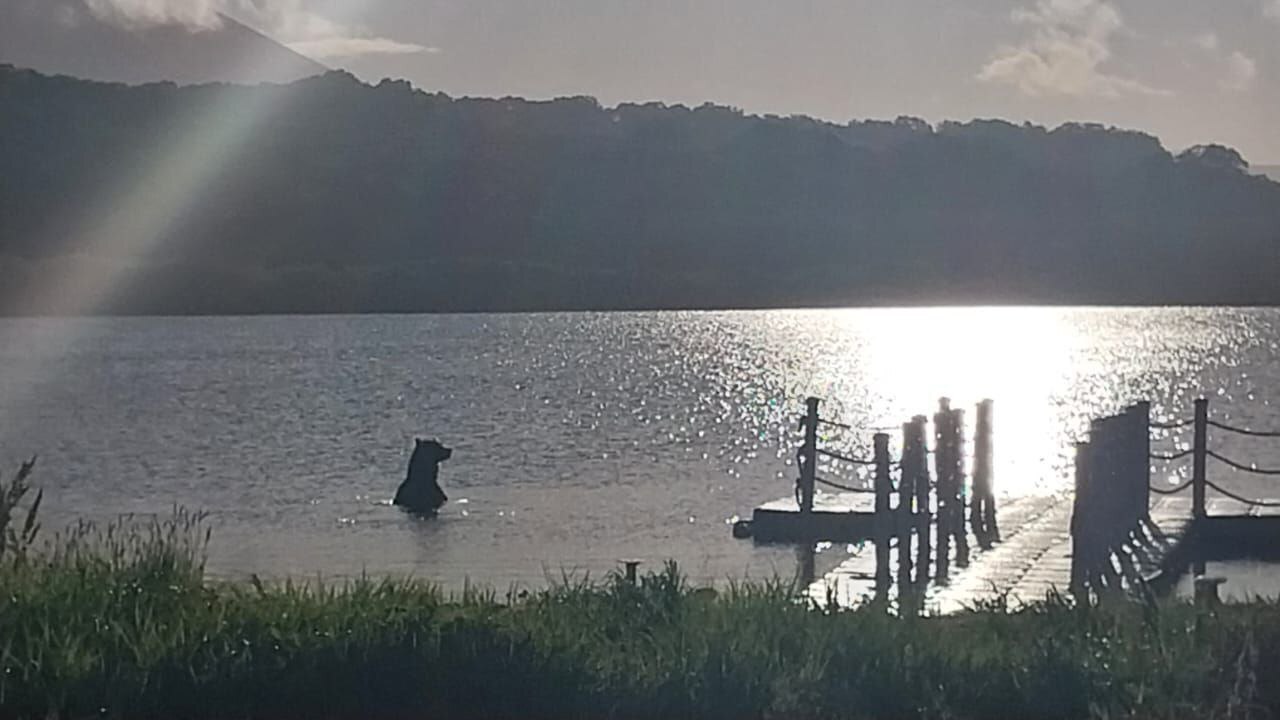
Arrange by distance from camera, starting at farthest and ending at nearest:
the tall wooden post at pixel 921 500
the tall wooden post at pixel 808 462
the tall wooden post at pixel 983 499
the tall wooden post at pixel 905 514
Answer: the tall wooden post at pixel 808 462
the tall wooden post at pixel 983 499
the tall wooden post at pixel 921 500
the tall wooden post at pixel 905 514

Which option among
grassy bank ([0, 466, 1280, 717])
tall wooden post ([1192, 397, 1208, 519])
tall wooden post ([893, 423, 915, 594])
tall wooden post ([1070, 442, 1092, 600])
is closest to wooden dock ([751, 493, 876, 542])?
tall wooden post ([1192, 397, 1208, 519])

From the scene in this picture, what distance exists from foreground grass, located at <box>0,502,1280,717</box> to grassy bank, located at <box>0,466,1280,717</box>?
0.01 metres

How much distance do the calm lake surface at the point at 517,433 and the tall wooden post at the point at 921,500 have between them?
4.52m

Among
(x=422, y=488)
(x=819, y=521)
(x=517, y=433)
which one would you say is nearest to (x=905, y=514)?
(x=819, y=521)

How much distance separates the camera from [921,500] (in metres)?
19.6

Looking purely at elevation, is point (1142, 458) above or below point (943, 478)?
above

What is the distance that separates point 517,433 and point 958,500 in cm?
Result: 4572

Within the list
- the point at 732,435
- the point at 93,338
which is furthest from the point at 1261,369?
the point at 93,338

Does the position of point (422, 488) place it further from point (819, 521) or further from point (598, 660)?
point (598, 660)

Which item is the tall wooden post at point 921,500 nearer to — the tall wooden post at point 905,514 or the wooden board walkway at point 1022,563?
the tall wooden post at point 905,514

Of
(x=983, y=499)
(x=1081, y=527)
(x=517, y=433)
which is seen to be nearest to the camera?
(x=1081, y=527)

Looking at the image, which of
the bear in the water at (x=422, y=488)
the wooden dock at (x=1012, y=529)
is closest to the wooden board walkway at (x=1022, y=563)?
the wooden dock at (x=1012, y=529)

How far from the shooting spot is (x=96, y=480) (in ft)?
163

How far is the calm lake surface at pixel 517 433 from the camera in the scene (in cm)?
3538
